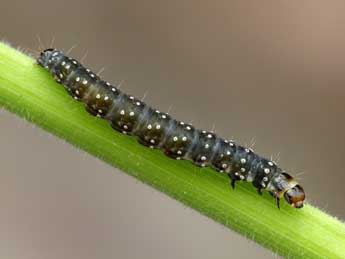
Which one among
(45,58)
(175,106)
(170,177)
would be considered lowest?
(175,106)

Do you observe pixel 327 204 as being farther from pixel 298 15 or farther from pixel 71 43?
pixel 71 43

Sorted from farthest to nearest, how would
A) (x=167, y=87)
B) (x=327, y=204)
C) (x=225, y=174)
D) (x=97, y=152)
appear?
1. (x=167, y=87)
2. (x=327, y=204)
3. (x=225, y=174)
4. (x=97, y=152)

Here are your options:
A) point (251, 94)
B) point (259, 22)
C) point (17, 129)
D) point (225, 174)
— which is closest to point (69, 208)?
point (17, 129)

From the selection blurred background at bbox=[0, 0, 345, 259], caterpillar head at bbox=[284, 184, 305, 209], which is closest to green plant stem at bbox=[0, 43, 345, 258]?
caterpillar head at bbox=[284, 184, 305, 209]

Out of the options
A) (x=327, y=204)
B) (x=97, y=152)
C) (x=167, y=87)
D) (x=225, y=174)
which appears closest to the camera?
(x=97, y=152)

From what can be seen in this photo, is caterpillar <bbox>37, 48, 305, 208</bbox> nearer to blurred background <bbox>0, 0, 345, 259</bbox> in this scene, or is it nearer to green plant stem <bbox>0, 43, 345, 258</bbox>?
green plant stem <bbox>0, 43, 345, 258</bbox>

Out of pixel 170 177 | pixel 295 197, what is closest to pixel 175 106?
pixel 295 197

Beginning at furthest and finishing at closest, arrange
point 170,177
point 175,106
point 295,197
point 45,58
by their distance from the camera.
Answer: point 175,106 → point 45,58 → point 295,197 → point 170,177

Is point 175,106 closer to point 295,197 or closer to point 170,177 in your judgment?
point 295,197
